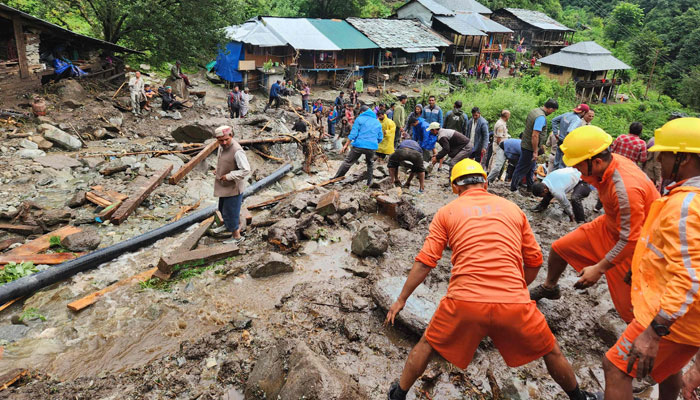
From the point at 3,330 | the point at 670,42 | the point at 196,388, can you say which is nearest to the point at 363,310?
the point at 196,388

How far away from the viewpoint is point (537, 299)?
398 centimetres

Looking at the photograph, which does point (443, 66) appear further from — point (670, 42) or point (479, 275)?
point (479, 275)

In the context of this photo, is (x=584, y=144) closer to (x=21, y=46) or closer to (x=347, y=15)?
(x=21, y=46)

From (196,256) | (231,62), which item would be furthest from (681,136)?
(231,62)

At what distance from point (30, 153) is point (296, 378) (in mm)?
9333

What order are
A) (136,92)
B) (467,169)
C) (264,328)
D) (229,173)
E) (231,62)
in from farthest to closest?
(231,62) < (136,92) < (229,173) < (264,328) < (467,169)

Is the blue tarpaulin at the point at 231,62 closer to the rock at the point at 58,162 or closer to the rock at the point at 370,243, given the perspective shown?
the rock at the point at 58,162

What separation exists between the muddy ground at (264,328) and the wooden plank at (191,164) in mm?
1132

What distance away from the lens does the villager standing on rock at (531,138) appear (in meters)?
6.82

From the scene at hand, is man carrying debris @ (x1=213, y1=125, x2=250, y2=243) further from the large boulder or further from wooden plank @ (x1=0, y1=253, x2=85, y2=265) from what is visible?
the large boulder

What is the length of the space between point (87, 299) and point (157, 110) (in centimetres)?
1177

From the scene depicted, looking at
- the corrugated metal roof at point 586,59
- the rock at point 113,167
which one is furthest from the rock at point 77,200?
the corrugated metal roof at point 586,59

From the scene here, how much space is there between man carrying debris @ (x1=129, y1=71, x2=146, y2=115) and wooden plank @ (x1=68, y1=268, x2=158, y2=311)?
10.5 metres

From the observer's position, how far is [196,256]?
485 centimetres
